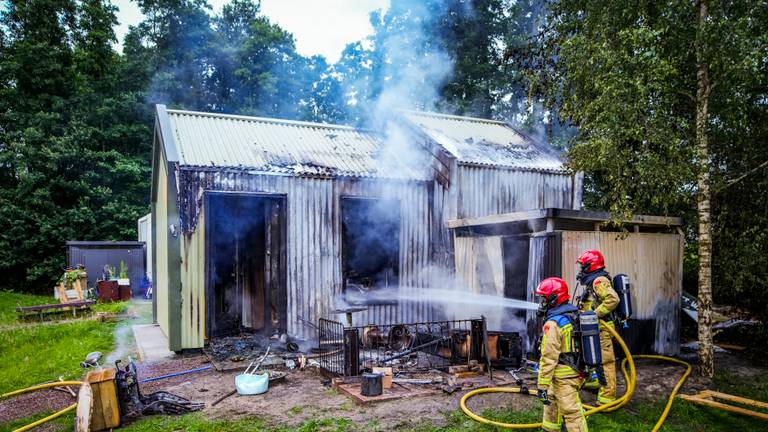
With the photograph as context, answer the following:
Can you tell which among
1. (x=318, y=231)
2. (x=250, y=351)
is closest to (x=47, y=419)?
(x=250, y=351)

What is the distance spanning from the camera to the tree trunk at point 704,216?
810 cm

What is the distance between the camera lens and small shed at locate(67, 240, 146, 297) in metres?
20.7

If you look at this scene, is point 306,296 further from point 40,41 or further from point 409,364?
point 40,41

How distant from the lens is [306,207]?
35.2 feet

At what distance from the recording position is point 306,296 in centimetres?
1058

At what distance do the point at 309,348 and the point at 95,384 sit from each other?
15.8ft

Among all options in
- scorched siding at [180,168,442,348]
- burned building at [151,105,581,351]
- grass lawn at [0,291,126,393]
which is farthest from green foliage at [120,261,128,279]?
scorched siding at [180,168,442,348]

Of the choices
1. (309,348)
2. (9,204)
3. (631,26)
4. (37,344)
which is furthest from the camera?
(9,204)

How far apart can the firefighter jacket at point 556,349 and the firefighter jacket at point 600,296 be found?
2059 millimetres

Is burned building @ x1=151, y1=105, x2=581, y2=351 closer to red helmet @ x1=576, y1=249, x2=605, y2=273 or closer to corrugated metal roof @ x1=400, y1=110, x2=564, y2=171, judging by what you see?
corrugated metal roof @ x1=400, y1=110, x2=564, y2=171

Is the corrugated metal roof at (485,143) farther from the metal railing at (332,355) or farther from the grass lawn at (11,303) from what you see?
the grass lawn at (11,303)

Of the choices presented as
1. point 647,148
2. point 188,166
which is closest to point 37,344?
point 188,166

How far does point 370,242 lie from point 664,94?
680cm

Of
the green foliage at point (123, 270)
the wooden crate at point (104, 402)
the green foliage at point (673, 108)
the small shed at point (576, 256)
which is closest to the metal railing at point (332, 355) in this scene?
the wooden crate at point (104, 402)
